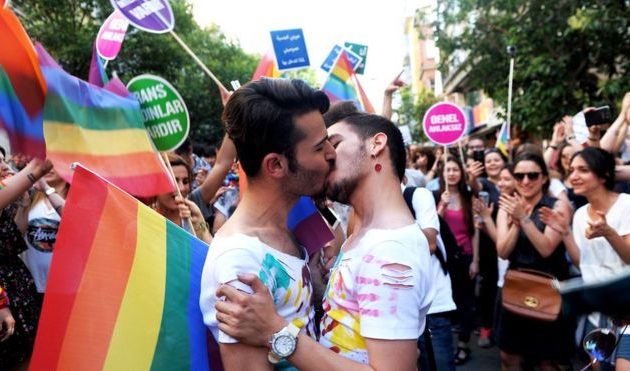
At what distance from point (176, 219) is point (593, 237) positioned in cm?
255

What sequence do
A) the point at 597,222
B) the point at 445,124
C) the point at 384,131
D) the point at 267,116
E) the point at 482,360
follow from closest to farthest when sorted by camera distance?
the point at 267,116, the point at 384,131, the point at 597,222, the point at 482,360, the point at 445,124

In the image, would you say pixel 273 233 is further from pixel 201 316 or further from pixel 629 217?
pixel 629 217

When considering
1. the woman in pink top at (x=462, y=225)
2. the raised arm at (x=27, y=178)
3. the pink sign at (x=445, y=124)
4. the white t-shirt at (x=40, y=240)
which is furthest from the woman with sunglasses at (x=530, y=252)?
the pink sign at (x=445, y=124)

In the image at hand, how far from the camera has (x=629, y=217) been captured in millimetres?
3604

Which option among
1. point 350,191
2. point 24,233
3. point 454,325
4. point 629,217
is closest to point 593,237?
point 629,217

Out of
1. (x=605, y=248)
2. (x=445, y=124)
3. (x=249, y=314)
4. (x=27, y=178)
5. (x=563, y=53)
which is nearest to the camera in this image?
(x=249, y=314)

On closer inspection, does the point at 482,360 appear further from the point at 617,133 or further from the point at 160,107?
the point at 160,107

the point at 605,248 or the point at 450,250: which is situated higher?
the point at 605,248

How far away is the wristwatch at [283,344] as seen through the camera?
1604 mm

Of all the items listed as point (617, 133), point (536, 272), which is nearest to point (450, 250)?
point (536, 272)

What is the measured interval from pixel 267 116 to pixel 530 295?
2808 mm

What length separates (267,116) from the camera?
71.1 inches

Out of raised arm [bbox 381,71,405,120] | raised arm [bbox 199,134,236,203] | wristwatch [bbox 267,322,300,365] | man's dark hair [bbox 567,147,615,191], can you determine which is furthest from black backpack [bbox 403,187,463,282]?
wristwatch [bbox 267,322,300,365]

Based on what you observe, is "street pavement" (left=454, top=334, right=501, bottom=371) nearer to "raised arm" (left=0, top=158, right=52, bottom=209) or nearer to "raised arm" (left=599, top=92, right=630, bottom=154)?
"raised arm" (left=599, top=92, right=630, bottom=154)
